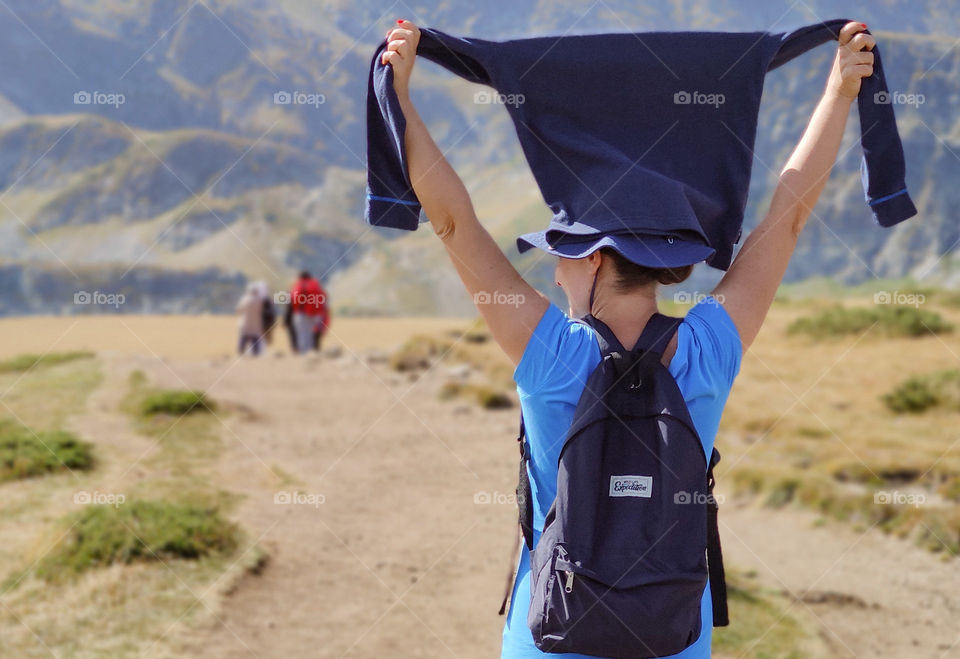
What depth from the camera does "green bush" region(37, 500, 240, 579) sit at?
684cm

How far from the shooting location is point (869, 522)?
28.8 ft

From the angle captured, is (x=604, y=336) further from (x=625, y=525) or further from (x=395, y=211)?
(x=395, y=211)

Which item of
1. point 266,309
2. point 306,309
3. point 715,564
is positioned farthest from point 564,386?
point 266,309

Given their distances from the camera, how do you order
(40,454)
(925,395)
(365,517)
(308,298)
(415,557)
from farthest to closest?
(308,298)
(925,395)
(40,454)
(365,517)
(415,557)

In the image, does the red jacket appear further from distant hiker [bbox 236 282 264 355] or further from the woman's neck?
the woman's neck

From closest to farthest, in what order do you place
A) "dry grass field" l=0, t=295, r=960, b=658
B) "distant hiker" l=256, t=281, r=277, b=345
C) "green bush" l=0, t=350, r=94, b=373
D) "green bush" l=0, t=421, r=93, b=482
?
"dry grass field" l=0, t=295, r=960, b=658 → "green bush" l=0, t=421, r=93, b=482 → "green bush" l=0, t=350, r=94, b=373 → "distant hiker" l=256, t=281, r=277, b=345

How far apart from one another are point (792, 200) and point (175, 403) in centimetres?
1163

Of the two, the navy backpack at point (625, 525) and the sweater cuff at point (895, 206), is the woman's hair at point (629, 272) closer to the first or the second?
the navy backpack at point (625, 525)

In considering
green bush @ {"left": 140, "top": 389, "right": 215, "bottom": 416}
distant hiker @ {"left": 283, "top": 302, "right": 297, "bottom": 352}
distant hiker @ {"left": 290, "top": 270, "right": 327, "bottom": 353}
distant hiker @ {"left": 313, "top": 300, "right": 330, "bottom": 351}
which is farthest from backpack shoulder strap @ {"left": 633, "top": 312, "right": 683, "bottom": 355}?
distant hiker @ {"left": 313, "top": 300, "right": 330, "bottom": 351}

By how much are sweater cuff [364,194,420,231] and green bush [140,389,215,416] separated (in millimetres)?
11021

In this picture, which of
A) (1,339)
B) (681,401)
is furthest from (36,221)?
(681,401)

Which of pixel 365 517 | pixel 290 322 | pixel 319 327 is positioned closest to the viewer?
pixel 365 517

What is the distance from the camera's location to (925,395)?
1477cm

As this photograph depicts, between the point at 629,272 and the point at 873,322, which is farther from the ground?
the point at 873,322
